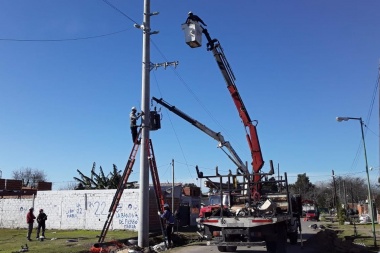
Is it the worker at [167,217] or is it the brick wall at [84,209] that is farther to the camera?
the brick wall at [84,209]

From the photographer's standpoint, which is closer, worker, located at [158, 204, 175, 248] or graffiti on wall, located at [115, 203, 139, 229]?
worker, located at [158, 204, 175, 248]

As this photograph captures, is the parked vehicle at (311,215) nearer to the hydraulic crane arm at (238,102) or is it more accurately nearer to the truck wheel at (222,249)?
the hydraulic crane arm at (238,102)

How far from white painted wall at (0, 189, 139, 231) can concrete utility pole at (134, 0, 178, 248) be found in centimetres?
969

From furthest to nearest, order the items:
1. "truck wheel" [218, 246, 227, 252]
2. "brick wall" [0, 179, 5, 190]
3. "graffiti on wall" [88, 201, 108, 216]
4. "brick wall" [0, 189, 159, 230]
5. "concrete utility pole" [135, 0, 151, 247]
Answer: "brick wall" [0, 179, 5, 190]
"graffiti on wall" [88, 201, 108, 216]
"brick wall" [0, 189, 159, 230]
"truck wheel" [218, 246, 227, 252]
"concrete utility pole" [135, 0, 151, 247]

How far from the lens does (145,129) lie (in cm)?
1509

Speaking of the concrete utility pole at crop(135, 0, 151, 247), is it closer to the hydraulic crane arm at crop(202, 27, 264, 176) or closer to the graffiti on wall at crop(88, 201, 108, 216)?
the hydraulic crane arm at crop(202, 27, 264, 176)

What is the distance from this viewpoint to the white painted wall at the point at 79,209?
80.8 feet

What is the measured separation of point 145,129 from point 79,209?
44.3 feet

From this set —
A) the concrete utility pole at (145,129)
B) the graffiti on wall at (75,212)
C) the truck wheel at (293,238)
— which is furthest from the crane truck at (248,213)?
the graffiti on wall at (75,212)

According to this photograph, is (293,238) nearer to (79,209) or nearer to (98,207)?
(98,207)

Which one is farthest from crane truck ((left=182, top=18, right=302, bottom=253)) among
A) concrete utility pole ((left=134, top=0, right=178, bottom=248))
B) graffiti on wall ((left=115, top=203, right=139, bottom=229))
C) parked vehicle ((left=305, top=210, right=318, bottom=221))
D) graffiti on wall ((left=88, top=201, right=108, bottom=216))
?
parked vehicle ((left=305, top=210, right=318, bottom=221))

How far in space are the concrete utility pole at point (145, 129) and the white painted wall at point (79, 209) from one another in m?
9.69

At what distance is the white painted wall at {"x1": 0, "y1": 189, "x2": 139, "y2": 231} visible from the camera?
24.6 metres

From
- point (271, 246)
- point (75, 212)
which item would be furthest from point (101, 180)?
point (271, 246)
